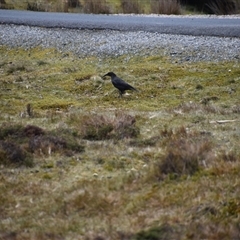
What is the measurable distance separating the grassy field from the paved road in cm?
458

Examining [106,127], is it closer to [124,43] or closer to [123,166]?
[123,166]

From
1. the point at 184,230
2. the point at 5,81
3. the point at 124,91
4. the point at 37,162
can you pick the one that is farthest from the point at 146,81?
Result: the point at 184,230

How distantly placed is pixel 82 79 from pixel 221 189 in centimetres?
693

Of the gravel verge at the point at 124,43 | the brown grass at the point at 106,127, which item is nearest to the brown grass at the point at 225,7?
the gravel verge at the point at 124,43

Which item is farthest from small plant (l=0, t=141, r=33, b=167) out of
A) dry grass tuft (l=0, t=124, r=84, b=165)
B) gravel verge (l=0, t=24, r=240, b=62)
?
gravel verge (l=0, t=24, r=240, b=62)

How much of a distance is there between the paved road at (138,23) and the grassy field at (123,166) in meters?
4.58

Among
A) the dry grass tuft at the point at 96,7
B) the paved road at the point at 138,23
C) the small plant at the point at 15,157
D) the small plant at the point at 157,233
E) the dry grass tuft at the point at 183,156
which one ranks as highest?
the dry grass tuft at the point at 96,7

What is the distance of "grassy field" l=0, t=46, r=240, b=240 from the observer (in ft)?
16.5

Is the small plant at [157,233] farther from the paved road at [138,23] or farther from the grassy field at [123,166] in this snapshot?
the paved road at [138,23]

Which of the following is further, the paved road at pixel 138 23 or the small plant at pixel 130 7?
the small plant at pixel 130 7

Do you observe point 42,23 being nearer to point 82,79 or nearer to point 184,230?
point 82,79

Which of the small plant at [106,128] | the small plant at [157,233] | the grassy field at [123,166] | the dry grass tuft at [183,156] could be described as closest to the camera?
the small plant at [157,233]

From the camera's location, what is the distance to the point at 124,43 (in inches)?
567

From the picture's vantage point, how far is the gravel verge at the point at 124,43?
1308 cm
